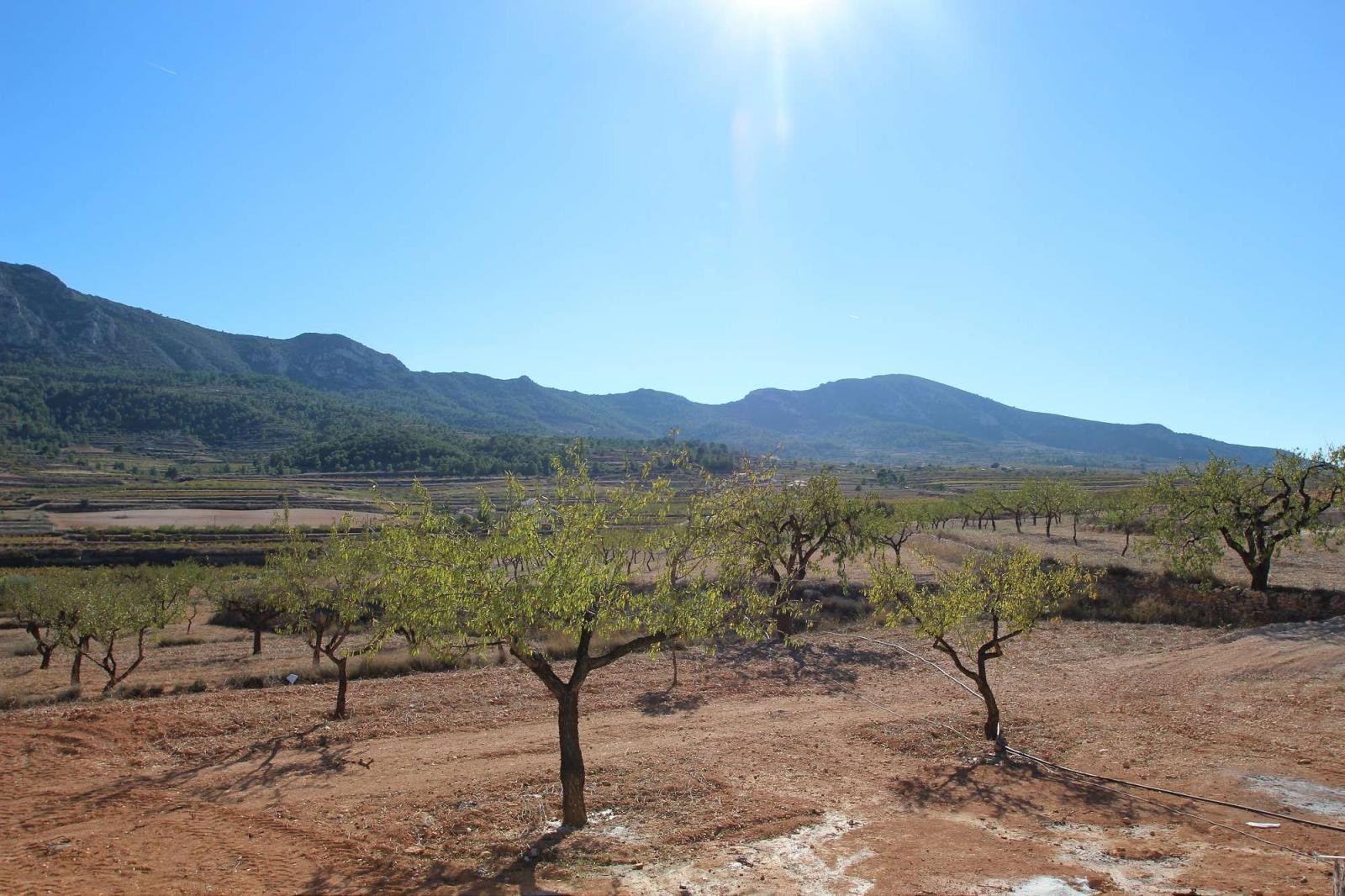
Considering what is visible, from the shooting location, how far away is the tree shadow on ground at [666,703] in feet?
61.5

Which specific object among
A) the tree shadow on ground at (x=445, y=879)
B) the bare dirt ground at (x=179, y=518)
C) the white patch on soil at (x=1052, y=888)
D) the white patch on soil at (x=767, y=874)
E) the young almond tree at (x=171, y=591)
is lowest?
the bare dirt ground at (x=179, y=518)

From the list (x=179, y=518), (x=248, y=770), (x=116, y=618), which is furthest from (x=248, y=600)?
(x=179, y=518)

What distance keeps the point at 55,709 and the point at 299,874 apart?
12796mm

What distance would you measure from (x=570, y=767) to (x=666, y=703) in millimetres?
7946

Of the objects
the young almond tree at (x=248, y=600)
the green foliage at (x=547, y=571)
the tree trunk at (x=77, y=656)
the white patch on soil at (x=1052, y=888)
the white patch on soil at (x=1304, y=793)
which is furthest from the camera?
the young almond tree at (x=248, y=600)

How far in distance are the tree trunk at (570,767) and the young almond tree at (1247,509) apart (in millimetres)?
30079

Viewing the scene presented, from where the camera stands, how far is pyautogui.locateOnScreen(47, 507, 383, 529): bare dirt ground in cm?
7700

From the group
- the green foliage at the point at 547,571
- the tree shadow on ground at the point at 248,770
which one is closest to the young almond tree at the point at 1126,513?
the green foliage at the point at 547,571

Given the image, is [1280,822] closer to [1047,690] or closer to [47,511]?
[1047,690]

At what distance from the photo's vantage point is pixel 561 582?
416 inches

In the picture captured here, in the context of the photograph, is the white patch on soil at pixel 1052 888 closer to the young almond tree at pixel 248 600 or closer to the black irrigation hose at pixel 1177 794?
the black irrigation hose at pixel 1177 794

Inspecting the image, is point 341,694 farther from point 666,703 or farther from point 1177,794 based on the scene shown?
point 1177,794

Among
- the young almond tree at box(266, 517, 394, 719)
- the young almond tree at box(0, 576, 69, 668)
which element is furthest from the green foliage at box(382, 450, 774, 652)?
the young almond tree at box(0, 576, 69, 668)

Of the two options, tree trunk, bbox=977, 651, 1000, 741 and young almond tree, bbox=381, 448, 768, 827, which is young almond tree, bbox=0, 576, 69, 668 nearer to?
young almond tree, bbox=381, 448, 768, 827
